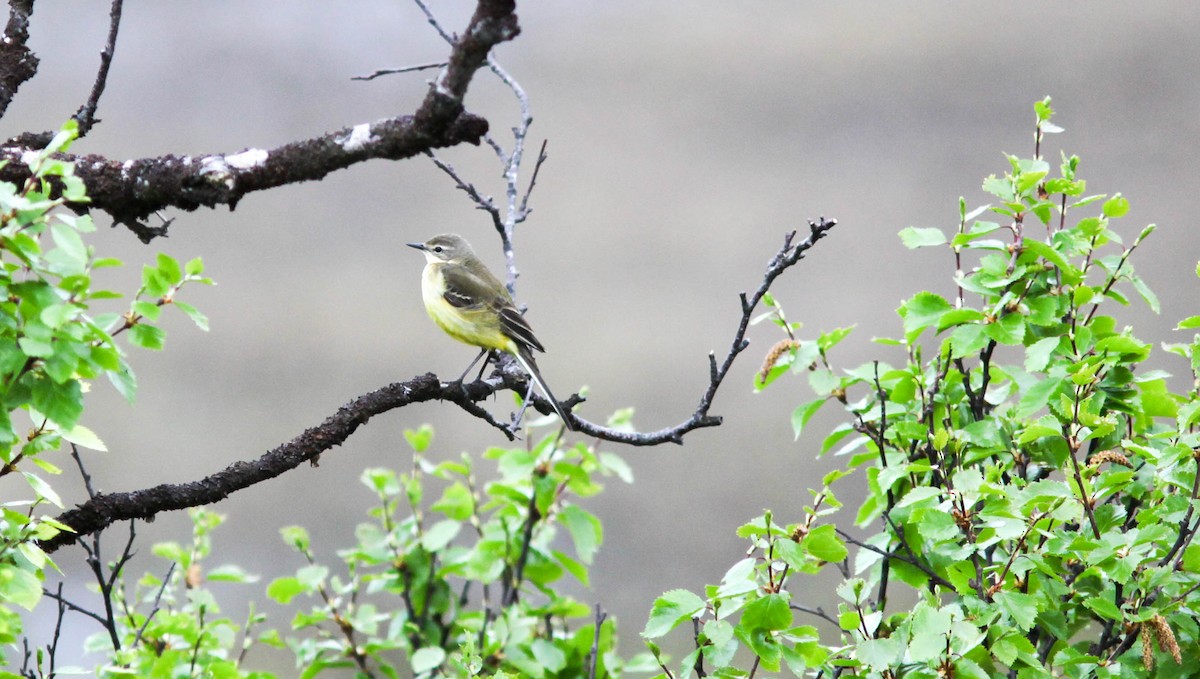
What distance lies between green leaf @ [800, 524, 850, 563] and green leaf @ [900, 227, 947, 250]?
96 cm

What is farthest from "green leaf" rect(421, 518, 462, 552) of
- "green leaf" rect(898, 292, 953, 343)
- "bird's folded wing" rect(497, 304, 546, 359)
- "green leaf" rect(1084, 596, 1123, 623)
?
"green leaf" rect(1084, 596, 1123, 623)

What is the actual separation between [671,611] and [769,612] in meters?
0.25

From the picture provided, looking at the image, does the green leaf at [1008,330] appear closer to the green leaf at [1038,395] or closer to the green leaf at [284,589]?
the green leaf at [1038,395]

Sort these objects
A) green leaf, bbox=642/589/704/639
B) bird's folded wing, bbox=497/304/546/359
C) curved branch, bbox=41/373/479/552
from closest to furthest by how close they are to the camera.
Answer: green leaf, bbox=642/589/704/639
curved branch, bbox=41/373/479/552
bird's folded wing, bbox=497/304/546/359

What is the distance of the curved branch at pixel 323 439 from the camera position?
3035 mm

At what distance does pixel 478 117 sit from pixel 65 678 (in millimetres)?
5706

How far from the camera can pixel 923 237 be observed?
11.1 feet

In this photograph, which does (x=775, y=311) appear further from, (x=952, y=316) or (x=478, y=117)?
(x=478, y=117)

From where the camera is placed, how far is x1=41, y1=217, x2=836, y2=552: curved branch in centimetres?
304

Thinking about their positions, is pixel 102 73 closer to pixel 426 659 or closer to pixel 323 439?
pixel 323 439

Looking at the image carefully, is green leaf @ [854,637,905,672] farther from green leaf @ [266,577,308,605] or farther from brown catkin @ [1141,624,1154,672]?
green leaf @ [266,577,308,605]

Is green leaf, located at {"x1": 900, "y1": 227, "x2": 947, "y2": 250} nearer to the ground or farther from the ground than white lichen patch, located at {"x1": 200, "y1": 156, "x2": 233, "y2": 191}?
nearer to the ground

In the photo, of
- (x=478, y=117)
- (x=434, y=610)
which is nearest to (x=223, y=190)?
(x=478, y=117)

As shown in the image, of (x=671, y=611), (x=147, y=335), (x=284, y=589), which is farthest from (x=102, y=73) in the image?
(x=671, y=611)
